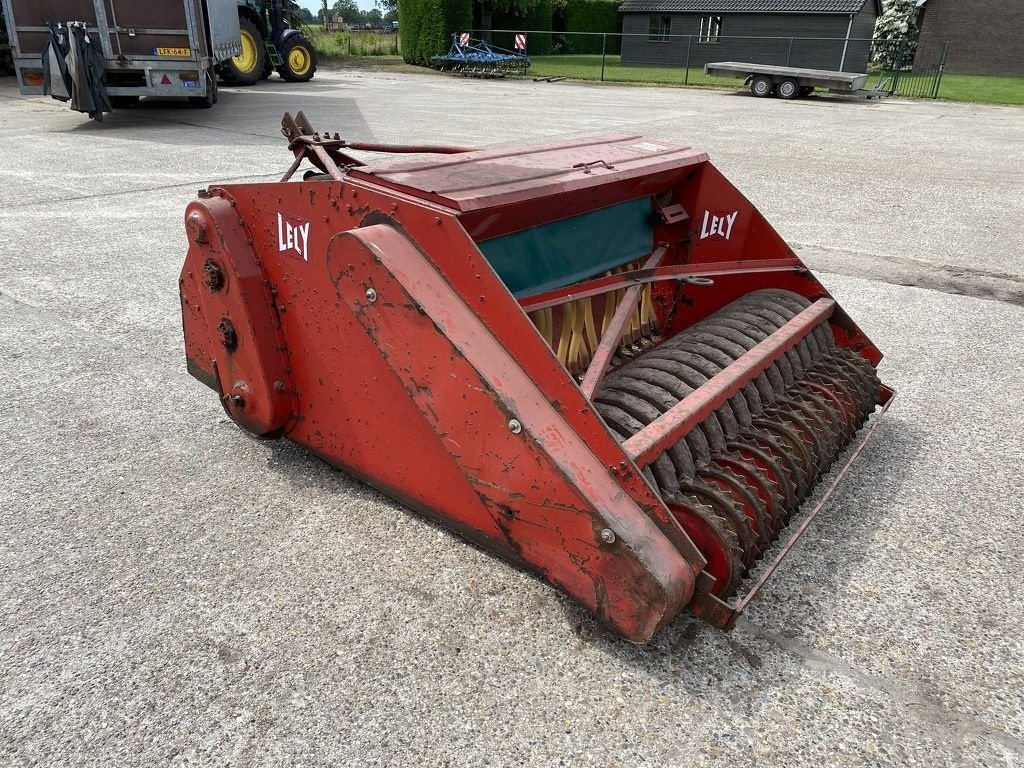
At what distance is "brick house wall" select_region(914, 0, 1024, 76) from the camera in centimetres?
3347

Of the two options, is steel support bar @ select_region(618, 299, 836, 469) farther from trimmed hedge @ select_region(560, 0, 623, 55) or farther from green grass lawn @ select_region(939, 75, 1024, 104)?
trimmed hedge @ select_region(560, 0, 623, 55)

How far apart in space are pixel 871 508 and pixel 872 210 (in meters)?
5.73

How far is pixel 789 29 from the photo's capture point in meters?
31.6

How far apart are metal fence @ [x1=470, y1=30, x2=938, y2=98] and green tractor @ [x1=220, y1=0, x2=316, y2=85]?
29.1 ft

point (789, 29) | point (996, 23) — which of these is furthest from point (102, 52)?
point (996, 23)

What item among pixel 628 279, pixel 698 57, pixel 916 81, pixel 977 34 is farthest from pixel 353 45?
pixel 628 279

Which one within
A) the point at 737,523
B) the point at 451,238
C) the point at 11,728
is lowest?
the point at 11,728

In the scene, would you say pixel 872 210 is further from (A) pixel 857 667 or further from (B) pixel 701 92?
(B) pixel 701 92

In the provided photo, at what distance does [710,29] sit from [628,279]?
116 ft

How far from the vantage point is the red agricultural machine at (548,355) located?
6.54 ft

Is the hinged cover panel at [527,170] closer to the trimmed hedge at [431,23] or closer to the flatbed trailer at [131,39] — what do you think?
the flatbed trailer at [131,39]

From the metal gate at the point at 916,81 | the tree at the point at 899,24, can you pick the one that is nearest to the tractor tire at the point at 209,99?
the metal gate at the point at 916,81

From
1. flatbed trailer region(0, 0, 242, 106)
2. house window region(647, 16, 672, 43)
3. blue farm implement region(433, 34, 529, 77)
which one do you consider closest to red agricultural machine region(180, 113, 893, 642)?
flatbed trailer region(0, 0, 242, 106)

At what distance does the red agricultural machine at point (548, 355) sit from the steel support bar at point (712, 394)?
0.03ft
